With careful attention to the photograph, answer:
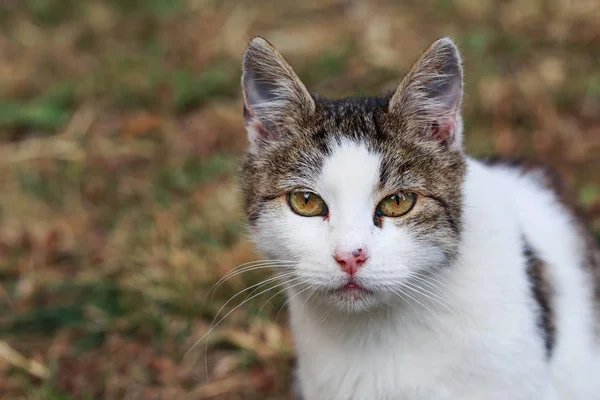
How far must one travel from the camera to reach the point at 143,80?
18.4ft

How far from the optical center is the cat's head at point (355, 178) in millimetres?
2268

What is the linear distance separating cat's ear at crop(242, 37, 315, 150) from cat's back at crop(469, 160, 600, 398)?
67 cm

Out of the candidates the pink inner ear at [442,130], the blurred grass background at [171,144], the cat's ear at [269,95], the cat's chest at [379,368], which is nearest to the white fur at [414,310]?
the cat's chest at [379,368]

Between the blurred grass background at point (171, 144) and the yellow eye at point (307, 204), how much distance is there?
1195 mm

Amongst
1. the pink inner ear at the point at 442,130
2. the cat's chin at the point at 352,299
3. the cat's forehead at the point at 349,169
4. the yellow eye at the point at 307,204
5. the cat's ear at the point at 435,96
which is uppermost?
the cat's ear at the point at 435,96

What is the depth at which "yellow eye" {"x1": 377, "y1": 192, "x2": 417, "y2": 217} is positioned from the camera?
7.73 feet

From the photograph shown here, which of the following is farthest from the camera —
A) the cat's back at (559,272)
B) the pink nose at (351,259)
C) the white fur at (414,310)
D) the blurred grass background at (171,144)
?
the blurred grass background at (171,144)

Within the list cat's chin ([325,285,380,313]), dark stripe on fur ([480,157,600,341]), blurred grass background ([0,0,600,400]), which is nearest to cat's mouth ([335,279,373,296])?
cat's chin ([325,285,380,313])

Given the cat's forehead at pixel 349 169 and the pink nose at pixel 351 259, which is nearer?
the pink nose at pixel 351 259

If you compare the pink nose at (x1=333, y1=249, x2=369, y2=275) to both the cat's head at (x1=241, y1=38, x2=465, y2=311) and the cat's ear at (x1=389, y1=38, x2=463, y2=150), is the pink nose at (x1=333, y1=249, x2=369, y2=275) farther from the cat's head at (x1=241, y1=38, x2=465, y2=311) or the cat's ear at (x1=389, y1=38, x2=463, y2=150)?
the cat's ear at (x1=389, y1=38, x2=463, y2=150)

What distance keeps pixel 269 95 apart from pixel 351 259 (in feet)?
2.47

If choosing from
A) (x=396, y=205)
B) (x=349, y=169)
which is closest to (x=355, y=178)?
(x=349, y=169)

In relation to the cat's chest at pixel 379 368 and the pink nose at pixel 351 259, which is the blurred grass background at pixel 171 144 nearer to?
the cat's chest at pixel 379 368

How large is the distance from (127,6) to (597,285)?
525cm
